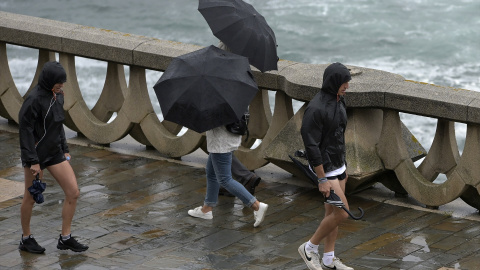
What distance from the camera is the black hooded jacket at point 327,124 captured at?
7.52 meters

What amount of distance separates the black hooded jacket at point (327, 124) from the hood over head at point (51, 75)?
1.86 metres

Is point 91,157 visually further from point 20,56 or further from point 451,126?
point 20,56

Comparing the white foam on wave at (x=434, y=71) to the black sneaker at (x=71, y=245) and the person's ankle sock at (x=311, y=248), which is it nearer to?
the person's ankle sock at (x=311, y=248)

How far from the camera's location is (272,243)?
336 inches

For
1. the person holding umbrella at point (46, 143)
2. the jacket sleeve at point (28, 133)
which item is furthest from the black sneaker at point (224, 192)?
the jacket sleeve at point (28, 133)

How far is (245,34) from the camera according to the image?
8.81 meters

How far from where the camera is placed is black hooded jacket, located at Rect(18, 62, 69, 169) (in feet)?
25.8

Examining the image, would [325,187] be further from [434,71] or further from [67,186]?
[434,71]

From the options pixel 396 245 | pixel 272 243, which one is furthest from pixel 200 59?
pixel 396 245

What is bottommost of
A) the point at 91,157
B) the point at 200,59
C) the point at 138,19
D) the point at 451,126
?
the point at 138,19

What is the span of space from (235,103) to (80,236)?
1.68 m

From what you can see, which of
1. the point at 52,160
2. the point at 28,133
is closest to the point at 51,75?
the point at 28,133

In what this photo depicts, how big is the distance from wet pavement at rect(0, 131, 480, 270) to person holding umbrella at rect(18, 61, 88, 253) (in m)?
0.17

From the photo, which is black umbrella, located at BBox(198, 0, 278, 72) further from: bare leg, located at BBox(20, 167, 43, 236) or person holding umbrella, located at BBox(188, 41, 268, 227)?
bare leg, located at BBox(20, 167, 43, 236)
